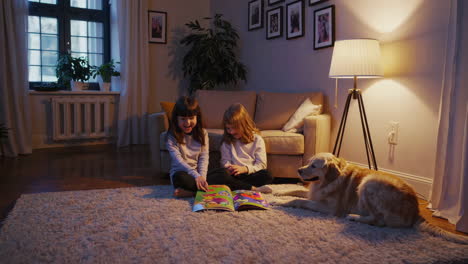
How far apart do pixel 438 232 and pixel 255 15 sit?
377cm

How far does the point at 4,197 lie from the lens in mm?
2686

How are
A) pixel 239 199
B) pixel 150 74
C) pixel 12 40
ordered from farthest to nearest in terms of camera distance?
1. pixel 150 74
2. pixel 12 40
3. pixel 239 199

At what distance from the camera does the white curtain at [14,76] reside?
442cm

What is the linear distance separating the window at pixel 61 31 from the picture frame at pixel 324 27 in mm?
3228

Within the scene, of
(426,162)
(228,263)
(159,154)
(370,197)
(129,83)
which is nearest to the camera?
(228,263)

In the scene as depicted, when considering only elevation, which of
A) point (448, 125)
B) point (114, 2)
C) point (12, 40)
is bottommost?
point (448, 125)

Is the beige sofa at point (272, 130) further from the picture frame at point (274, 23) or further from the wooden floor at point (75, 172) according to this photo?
the picture frame at point (274, 23)

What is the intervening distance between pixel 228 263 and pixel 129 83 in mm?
4233

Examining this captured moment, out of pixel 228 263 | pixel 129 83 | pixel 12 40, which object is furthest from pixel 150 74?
pixel 228 263

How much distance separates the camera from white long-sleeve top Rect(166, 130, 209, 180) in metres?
2.75

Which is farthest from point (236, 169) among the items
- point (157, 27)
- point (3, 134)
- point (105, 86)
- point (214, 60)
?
point (157, 27)

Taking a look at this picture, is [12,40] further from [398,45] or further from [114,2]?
[398,45]

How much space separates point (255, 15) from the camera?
500cm

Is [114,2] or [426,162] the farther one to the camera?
[114,2]
